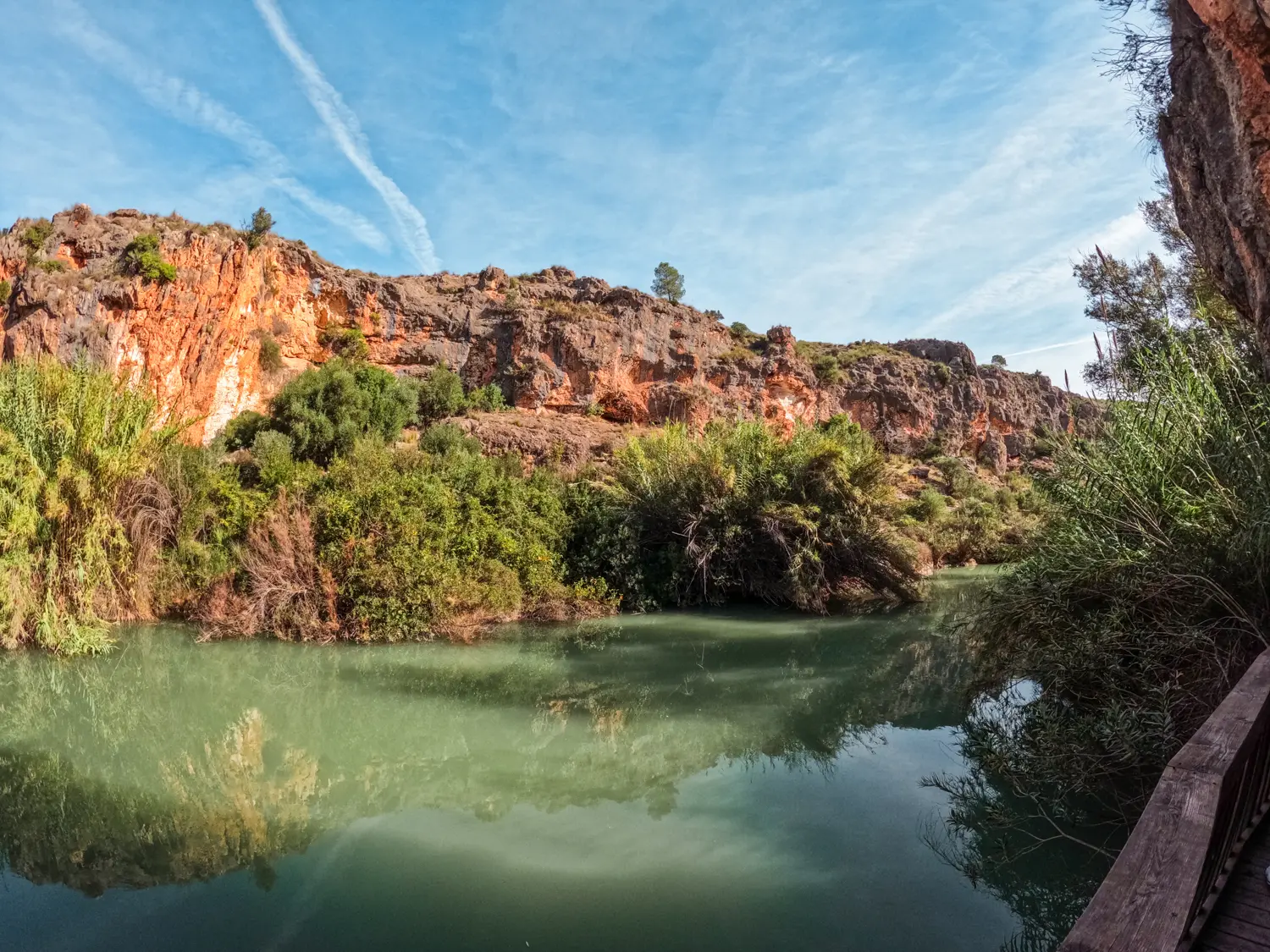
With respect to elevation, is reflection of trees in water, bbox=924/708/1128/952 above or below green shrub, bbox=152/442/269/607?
below

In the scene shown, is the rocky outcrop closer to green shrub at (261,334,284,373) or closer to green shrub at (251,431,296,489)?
green shrub at (251,431,296,489)

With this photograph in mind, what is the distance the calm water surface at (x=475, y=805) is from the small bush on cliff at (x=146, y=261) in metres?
21.6

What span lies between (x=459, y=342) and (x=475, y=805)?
1259 inches

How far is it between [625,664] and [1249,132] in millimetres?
9669

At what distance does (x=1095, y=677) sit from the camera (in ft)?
20.4

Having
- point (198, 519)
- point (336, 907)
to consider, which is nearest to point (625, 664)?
point (336, 907)

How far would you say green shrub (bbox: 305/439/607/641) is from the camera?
508 inches

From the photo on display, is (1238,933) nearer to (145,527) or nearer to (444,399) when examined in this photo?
(145,527)

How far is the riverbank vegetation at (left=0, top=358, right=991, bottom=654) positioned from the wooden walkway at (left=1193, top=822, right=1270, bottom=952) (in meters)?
11.6

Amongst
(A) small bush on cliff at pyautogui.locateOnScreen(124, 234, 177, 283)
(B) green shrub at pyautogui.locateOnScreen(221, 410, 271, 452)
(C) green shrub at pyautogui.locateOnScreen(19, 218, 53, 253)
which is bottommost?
(B) green shrub at pyautogui.locateOnScreen(221, 410, 271, 452)

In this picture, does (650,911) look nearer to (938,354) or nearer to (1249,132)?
(1249,132)

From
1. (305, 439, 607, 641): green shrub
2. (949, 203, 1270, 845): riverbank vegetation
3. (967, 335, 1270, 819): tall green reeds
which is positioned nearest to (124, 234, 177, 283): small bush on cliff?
(305, 439, 607, 641): green shrub

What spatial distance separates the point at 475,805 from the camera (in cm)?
626

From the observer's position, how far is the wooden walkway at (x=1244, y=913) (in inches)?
102
